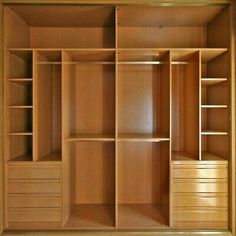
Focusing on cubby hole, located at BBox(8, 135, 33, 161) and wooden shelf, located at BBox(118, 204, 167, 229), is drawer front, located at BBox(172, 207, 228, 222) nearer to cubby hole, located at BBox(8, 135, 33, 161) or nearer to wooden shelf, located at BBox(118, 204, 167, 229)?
wooden shelf, located at BBox(118, 204, 167, 229)

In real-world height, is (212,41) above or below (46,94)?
above

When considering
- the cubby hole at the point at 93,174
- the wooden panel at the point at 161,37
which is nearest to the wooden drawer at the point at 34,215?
the cubby hole at the point at 93,174

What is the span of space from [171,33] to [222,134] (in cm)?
125

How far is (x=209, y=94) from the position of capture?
2842 millimetres

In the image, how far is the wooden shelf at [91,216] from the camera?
2379 millimetres

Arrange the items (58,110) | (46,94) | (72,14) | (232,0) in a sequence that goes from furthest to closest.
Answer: (58,110), (46,94), (72,14), (232,0)

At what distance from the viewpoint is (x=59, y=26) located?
2879 millimetres

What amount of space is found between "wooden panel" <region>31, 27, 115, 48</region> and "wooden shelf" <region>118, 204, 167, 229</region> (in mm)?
1772

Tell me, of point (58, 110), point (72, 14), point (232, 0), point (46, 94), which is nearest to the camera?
point (232, 0)

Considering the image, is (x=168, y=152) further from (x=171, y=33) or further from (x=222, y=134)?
(x=171, y=33)

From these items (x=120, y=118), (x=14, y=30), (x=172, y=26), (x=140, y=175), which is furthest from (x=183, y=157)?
(x=14, y=30)

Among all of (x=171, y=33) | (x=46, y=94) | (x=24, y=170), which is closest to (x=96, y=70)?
(x=46, y=94)

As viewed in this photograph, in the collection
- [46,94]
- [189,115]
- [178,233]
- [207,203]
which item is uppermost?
[46,94]

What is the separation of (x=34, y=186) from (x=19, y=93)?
92 centimetres
